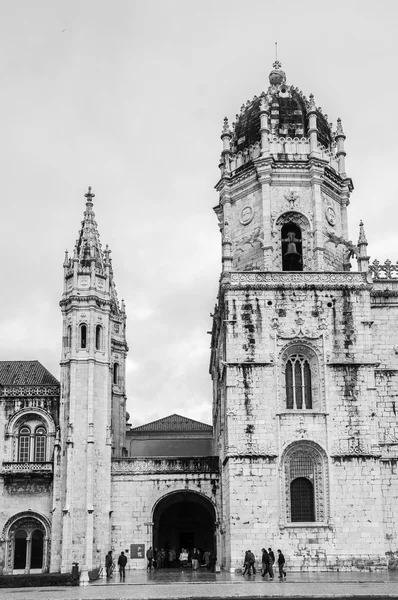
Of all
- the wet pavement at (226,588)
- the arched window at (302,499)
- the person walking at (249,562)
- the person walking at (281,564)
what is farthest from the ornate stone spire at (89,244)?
the person walking at (281,564)

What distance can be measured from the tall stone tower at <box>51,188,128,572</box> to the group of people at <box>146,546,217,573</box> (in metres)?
2.33

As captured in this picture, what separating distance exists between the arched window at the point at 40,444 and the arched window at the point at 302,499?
14091 mm

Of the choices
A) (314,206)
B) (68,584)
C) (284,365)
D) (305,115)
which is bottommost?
(68,584)

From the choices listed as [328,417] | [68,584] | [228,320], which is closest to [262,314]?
[228,320]

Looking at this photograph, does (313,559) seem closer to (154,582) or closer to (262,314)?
(154,582)

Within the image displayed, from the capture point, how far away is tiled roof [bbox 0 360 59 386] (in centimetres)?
4731

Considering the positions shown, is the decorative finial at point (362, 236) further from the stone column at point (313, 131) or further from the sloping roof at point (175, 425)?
the sloping roof at point (175, 425)

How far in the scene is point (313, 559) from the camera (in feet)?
121

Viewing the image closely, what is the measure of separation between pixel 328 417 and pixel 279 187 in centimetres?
1232

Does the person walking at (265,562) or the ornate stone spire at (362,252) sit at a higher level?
the ornate stone spire at (362,252)

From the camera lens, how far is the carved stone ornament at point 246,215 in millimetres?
42987

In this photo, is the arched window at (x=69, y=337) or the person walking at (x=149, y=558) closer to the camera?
the person walking at (x=149, y=558)

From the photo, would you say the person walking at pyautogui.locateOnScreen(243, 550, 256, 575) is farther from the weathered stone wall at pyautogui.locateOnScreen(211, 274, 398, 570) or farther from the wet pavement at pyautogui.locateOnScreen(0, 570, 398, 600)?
the weathered stone wall at pyautogui.locateOnScreen(211, 274, 398, 570)

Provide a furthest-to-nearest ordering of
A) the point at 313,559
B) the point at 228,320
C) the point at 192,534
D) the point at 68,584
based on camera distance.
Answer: the point at 192,534
the point at 228,320
the point at 313,559
the point at 68,584
